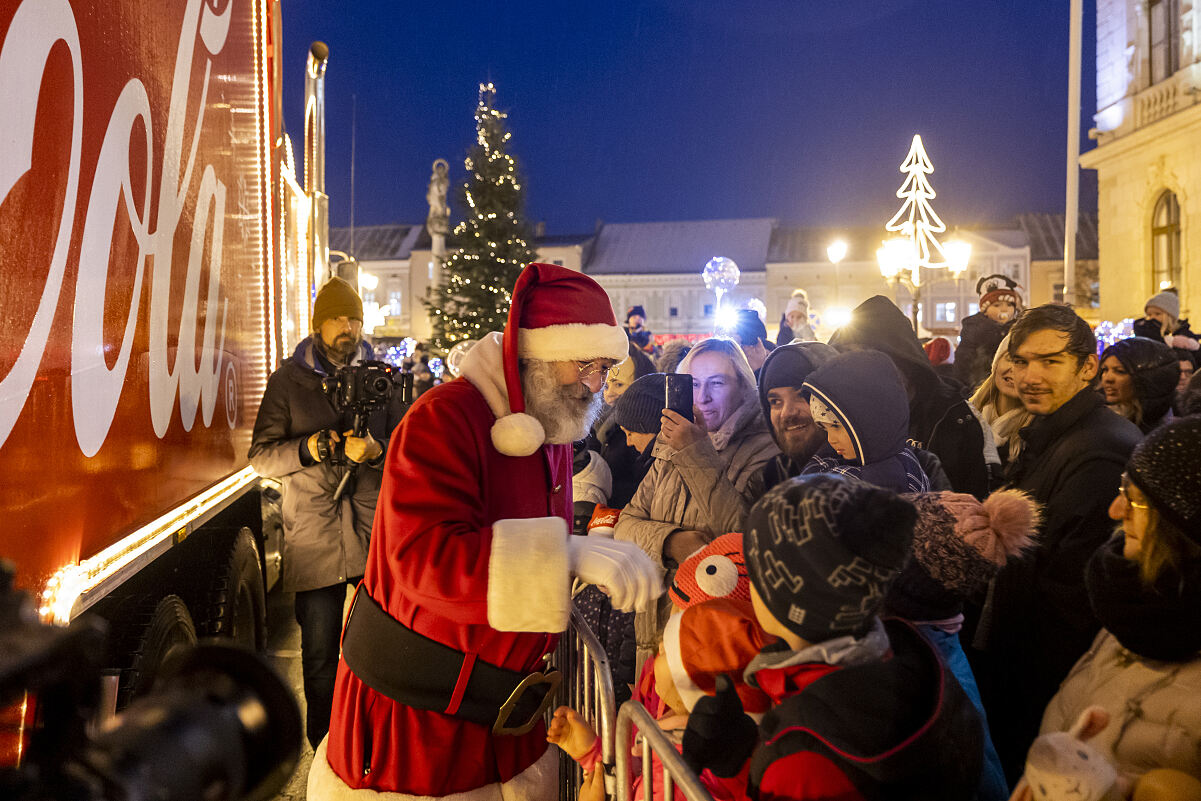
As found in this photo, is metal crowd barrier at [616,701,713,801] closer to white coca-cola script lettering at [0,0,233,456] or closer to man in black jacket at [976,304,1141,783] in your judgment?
man in black jacket at [976,304,1141,783]

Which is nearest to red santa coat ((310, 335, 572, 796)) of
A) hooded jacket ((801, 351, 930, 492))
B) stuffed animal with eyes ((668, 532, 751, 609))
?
stuffed animal with eyes ((668, 532, 751, 609))

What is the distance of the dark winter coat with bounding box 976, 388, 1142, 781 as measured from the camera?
290cm

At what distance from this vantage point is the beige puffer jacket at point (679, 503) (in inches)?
133

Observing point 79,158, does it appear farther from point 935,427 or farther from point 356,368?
point 935,427

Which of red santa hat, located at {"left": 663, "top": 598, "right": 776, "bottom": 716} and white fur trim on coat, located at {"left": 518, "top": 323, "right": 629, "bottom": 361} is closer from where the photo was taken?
red santa hat, located at {"left": 663, "top": 598, "right": 776, "bottom": 716}

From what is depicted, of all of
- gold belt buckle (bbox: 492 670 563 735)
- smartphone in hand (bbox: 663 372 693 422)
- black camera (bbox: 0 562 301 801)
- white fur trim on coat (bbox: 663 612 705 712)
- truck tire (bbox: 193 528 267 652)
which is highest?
smartphone in hand (bbox: 663 372 693 422)

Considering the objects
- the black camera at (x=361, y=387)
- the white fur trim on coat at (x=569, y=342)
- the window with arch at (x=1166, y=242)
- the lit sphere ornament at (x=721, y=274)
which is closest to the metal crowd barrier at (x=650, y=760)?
the white fur trim on coat at (x=569, y=342)

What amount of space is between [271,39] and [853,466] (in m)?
4.95

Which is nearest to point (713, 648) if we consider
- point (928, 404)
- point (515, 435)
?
point (515, 435)

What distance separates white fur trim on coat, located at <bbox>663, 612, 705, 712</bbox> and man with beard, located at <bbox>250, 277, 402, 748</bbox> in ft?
8.25

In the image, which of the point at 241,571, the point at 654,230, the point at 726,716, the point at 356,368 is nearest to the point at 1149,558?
the point at 726,716

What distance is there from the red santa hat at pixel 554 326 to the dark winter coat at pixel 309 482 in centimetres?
219

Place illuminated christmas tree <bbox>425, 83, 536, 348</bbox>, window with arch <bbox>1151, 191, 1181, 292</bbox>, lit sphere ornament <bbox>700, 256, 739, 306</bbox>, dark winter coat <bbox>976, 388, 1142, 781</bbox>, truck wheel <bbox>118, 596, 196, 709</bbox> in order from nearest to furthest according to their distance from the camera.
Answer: dark winter coat <bbox>976, 388, 1142, 781</bbox> → truck wheel <bbox>118, 596, 196, 709</bbox> → lit sphere ornament <bbox>700, 256, 739, 306</bbox> → window with arch <bbox>1151, 191, 1181, 292</bbox> → illuminated christmas tree <bbox>425, 83, 536, 348</bbox>

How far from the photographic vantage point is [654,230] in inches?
2473
